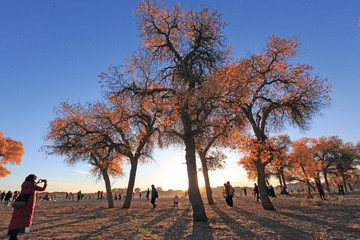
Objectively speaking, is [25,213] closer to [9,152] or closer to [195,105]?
[195,105]

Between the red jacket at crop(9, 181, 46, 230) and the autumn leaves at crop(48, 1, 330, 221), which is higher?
the autumn leaves at crop(48, 1, 330, 221)

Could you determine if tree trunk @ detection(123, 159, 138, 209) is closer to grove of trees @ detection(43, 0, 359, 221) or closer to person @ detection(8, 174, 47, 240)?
grove of trees @ detection(43, 0, 359, 221)

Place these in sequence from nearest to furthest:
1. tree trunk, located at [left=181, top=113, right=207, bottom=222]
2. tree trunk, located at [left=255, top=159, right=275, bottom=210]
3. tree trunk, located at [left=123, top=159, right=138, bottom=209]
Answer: tree trunk, located at [left=181, top=113, right=207, bottom=222], tree trunk, located at [left=255, top=159, right=275, bottom=210], tree trunk, located at [left=123, top=159, right=138, bottom=209]

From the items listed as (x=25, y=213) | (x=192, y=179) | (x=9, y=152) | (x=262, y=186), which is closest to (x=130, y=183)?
(x=192, y=179)

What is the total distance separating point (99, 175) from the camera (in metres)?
18.1

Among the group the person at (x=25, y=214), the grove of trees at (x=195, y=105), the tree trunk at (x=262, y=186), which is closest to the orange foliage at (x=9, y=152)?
the grove of trees at (x=195, y=105)

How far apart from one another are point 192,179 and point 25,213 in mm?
6478

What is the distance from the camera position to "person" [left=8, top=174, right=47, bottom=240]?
5.57 m

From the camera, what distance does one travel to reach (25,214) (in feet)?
18.8

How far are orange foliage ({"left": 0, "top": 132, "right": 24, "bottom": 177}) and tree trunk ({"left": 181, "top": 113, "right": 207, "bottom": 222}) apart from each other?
115 feet

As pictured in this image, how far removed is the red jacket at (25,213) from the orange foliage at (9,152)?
34.0 m

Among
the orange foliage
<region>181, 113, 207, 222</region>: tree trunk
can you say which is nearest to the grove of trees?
<region>181, 113, 207, 222</region>: tree trunk

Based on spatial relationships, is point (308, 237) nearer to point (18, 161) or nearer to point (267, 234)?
point (267, 234)

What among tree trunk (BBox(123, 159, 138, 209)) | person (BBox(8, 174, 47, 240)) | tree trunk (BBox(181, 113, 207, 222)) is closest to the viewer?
person (BBox(8, 174, 47, 240))
